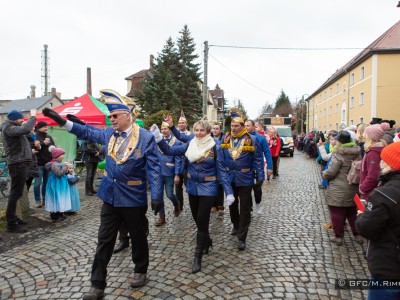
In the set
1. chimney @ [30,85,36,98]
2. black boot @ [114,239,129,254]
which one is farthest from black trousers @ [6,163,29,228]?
chimney @ [30,85,36,98]

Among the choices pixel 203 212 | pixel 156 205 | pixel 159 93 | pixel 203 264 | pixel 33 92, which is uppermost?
pixel 33 92

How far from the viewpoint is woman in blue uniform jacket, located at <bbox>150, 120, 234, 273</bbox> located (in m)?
4.19

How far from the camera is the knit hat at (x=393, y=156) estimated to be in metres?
2.33

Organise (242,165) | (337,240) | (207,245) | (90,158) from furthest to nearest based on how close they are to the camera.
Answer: (90,158), (337,240), (242,165), (207,245)

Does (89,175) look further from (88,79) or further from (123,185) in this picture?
(88,79)

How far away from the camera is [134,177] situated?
353 centimetres

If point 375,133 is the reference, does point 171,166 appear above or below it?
below

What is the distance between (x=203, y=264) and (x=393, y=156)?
2.79 meters

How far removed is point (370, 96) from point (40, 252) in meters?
33.2

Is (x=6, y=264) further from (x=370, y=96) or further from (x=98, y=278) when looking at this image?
(x=370, y=96)

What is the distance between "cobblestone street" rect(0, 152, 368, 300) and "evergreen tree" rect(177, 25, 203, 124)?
2743 centimetres

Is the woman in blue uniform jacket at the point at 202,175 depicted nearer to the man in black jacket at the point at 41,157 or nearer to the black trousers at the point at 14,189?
the black trousers at the point at 14,189

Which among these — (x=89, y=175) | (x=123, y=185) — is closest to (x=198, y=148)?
(x=123, y=185)

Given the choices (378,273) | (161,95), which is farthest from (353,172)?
(161,95)
